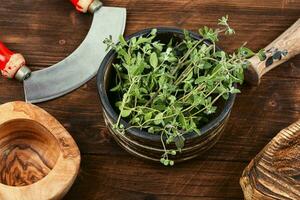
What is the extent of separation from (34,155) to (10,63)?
0.16 m

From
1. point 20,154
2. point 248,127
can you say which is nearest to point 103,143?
point 20,154

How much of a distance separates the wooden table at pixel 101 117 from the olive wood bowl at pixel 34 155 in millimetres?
61

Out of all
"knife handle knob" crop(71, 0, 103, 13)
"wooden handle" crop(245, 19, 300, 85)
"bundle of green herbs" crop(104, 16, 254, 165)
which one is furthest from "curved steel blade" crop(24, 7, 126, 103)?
"wooden handle" crop(245, 19, 300, 85)

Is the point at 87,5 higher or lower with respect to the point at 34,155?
higher

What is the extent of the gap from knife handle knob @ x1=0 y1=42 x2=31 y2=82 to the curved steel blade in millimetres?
14

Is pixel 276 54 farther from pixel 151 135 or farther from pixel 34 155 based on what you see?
pixel 34 155

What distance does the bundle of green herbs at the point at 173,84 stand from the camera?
882 millimetres

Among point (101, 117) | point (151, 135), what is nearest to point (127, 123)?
point (151, 135)

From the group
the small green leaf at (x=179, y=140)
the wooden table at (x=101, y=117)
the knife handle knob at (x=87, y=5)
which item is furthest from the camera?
the knife handle knob at (x=87, y=5)

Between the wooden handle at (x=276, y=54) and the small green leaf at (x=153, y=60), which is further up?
the small green leaf at (x=153, y=60)

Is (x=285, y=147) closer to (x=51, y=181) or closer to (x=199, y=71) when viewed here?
(x=199, y=71)

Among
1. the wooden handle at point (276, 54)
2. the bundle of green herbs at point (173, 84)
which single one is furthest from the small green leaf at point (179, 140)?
the wooden handle at point (276, 54)

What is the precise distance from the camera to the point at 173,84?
92 cm

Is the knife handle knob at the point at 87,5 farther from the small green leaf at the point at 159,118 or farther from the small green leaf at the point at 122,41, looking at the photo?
the small green leaf at the point at 159,118
